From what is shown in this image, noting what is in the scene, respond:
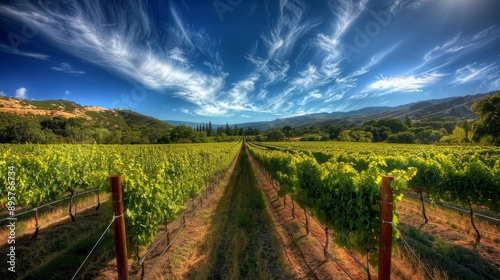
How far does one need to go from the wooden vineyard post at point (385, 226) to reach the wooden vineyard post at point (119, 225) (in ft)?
13.7

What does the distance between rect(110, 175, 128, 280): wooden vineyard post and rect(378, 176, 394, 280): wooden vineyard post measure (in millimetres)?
4168

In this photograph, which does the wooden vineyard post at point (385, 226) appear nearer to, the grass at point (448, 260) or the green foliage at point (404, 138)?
the grass at point (448, 260)

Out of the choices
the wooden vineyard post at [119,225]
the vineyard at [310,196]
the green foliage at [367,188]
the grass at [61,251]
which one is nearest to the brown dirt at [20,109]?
the vineyard at [310,196]

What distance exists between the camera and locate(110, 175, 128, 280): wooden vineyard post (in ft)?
11.6

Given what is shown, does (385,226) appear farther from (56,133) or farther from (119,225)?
(56,133)

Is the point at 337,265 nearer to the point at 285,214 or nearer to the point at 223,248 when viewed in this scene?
the point at 223,248

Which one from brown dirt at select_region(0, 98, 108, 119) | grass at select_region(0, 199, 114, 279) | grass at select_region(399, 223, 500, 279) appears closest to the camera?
grass at select_region(0, 199, 114, 279)

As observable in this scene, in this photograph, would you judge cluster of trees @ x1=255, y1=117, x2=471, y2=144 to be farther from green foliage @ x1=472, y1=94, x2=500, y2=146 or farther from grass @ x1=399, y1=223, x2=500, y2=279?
grass @ x1=399, y1=223, x2=500, y2=279

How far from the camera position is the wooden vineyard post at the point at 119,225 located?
3543mm

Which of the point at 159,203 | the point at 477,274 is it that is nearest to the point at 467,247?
the point at 477,274

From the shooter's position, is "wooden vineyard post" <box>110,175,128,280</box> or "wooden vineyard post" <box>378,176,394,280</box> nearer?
"wooden vineyard post" <box>378,176,394,280</box>

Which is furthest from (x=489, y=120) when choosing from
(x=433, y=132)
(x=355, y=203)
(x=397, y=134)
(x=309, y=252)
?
(x=355, y=203)

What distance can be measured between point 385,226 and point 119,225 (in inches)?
169

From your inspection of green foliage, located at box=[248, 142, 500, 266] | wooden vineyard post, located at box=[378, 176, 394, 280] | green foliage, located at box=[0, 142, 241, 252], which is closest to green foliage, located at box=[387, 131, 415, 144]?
green foliage, located at box=[248, 142, 500, 266]
